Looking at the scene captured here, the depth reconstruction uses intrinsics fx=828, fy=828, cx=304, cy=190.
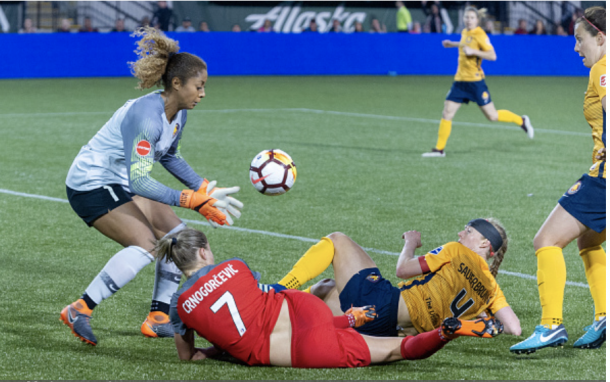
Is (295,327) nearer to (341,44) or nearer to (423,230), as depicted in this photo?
(423,230)

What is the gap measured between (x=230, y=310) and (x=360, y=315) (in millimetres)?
729

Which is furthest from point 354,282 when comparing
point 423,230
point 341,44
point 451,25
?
point 451,25

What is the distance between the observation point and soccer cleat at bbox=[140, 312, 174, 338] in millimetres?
4996

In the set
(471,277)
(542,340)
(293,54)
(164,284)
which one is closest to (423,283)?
(471,277)

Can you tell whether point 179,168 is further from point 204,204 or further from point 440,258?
point 440,258

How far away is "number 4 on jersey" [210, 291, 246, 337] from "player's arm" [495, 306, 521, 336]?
165cm

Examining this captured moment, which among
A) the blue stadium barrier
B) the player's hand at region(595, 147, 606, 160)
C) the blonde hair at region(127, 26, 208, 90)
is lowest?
the blue stadium barrier

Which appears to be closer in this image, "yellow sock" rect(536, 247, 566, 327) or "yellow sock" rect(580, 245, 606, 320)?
"yellow sock" rect(536, 247, 566, 327)

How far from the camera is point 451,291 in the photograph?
4.68m

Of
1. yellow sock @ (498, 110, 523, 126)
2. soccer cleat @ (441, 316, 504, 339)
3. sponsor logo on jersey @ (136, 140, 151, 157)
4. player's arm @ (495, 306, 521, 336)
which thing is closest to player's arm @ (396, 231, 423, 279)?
player's arm @ (495, 306, 521, 336)

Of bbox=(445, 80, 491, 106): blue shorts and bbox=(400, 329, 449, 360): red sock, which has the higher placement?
bbox=(400, 329, 449, 360): red sock

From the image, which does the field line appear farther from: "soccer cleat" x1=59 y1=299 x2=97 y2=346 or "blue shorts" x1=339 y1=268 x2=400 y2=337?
"soccer cleat" x1=59 y1=299 x2=97 y2=346

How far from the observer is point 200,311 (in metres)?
4.22

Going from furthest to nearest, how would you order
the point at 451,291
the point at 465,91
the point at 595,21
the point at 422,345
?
the point at 465,91 → the point at 451,291 → the point at 595,21 → the point at 422,345
